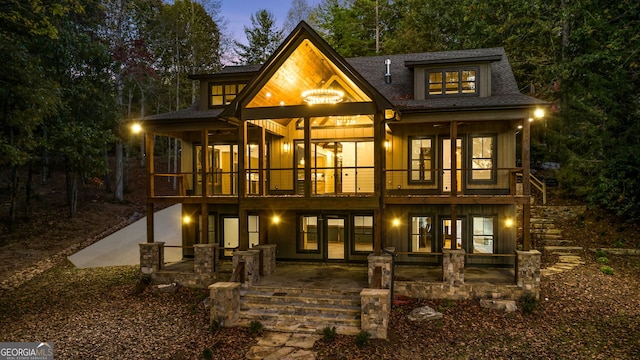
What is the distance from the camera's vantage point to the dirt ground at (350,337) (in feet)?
27.7

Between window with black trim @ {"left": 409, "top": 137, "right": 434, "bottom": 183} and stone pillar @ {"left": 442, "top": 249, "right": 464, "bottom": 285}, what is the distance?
4063mm

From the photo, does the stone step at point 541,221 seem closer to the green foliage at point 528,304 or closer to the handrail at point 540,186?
the handrail at point 540,186

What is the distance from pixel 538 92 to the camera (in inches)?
886

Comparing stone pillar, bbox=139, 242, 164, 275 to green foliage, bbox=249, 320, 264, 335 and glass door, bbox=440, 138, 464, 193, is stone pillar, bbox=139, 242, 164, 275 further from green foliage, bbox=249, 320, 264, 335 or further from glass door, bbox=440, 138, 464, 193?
glass door, bbox=440, 138, 464, 193

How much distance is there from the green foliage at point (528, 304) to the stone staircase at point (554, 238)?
104 inches

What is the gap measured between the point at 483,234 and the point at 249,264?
8.63 meters

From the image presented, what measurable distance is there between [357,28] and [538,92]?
15425mm

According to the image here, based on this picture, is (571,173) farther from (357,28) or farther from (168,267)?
(357,28)

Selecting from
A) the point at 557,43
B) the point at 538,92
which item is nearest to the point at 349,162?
the point at 538,92

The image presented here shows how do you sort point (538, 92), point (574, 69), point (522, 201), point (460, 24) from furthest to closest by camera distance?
point (460, 24) < point (538, 92) < point (574, 69) < point (522, 201)

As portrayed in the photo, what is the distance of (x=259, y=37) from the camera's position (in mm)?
38562

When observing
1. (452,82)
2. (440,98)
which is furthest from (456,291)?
(452,82)

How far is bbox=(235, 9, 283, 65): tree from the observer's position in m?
38.3

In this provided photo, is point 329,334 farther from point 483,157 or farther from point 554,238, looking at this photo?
point 554,238
